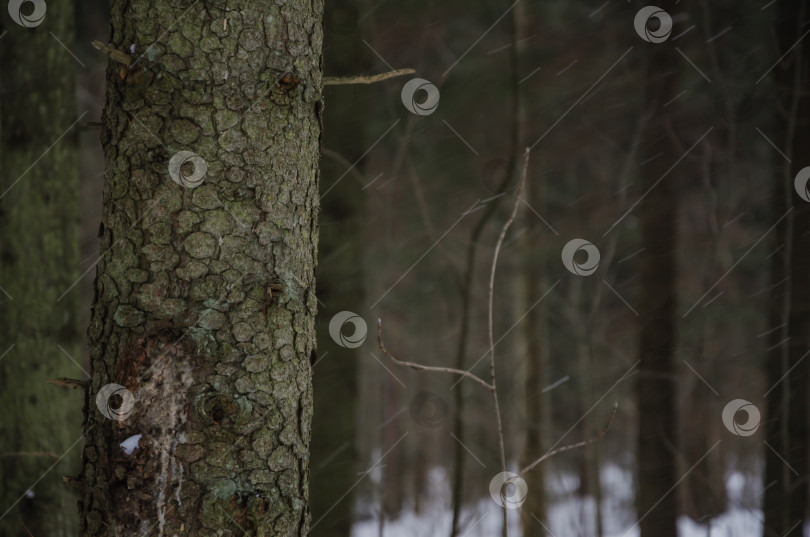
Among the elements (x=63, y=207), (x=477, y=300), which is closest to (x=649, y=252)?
(x=63, y=207)

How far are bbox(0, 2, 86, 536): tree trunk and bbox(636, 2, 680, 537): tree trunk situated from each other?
3.54 metres

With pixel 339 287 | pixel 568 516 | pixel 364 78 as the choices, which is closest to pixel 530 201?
pixel 339 287

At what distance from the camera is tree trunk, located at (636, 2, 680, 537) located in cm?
367

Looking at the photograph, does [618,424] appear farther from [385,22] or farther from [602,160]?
[385,22]

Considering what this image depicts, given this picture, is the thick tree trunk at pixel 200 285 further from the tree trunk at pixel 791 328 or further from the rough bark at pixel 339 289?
the tree trunk at pixel 791 328

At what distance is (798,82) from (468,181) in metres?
3.88

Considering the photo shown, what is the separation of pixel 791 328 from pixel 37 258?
457cm

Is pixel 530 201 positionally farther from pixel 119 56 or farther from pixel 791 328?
pixel 119 56

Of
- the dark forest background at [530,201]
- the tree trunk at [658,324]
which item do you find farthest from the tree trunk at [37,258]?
the tree trunk at [658,324]

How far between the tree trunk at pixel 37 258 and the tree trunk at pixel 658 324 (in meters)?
3.54

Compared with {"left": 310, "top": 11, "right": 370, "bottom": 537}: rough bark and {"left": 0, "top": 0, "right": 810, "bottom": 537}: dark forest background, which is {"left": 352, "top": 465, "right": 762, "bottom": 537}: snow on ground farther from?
{"left": 310, "top": 11, "right": 370, "bottom": 537}: rough bark

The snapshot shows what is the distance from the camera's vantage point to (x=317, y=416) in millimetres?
2914

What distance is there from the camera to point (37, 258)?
3393 mm

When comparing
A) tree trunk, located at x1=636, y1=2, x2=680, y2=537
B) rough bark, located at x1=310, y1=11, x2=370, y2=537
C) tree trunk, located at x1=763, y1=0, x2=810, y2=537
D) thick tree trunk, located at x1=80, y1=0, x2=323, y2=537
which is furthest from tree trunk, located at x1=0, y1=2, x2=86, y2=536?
tree trunk, located at x1=763, y1=0, x2=810, y2=537
